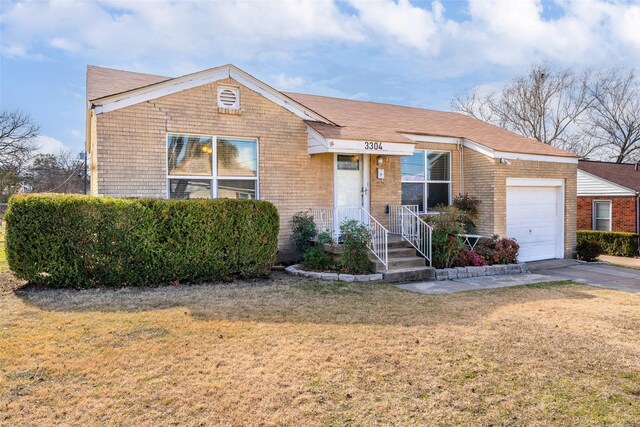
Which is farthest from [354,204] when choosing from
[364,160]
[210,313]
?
[210,313]

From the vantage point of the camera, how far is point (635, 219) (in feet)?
59.5

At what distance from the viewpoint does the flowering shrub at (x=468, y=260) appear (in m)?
10.4

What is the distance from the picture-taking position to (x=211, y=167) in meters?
9.95

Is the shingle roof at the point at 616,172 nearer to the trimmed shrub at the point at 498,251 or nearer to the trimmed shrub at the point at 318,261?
the trimmed shrub at the point at 498,251

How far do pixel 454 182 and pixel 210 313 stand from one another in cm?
952

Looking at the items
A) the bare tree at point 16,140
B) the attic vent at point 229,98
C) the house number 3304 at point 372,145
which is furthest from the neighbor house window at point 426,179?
the bare tree at point 16,140

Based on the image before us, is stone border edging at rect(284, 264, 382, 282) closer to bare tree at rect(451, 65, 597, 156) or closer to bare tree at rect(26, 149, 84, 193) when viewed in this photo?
bare tree at rect(451, 65, 597, 156)

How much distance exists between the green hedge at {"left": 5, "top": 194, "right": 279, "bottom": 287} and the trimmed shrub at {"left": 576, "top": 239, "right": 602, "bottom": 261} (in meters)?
10.7

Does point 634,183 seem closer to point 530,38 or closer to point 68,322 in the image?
point 530,38

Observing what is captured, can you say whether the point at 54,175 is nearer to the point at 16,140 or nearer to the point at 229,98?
the point at 16,140

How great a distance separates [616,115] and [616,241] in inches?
805

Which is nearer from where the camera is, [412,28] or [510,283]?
[510,283]

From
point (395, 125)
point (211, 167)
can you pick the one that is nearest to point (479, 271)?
point (395, 125)

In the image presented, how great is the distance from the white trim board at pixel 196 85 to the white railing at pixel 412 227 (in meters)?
3.01
